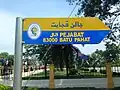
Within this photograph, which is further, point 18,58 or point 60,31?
point 60,31

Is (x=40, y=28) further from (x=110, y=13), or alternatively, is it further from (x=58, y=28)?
(x=110, y=13)

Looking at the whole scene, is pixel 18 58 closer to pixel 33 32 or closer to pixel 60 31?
pixel 33 32

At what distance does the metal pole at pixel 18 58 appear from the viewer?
151 inches

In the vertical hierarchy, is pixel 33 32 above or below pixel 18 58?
above

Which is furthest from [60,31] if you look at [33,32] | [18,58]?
[18,58]

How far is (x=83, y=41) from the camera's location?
4066 millimetres

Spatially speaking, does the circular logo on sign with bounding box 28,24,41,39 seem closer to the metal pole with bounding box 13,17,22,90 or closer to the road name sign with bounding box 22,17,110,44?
the road name sign with bounding box 22,17,110,44

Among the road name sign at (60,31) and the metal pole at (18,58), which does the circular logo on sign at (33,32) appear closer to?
the road name sign at (60,31)

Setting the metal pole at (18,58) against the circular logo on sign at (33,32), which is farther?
the circular logo on sign at (33,32)

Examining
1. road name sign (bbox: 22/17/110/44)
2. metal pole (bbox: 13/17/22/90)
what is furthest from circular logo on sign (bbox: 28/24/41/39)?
metal pole (bbox: 13/17/22/90)

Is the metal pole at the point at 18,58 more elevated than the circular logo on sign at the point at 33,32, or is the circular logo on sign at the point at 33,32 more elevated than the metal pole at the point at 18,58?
the circular logo on sign at the point at 33,32

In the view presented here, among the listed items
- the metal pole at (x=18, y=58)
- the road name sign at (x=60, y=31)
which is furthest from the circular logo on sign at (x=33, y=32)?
the metal pole at (x=18, y=58)

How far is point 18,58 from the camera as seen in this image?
12.7 ft

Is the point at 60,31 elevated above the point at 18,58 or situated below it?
above
